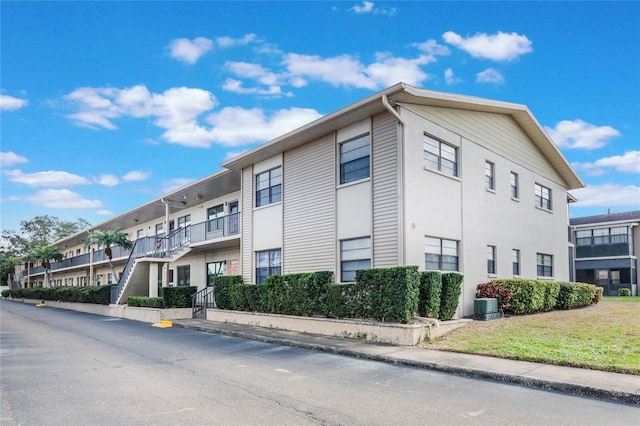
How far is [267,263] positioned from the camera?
63.5 ft

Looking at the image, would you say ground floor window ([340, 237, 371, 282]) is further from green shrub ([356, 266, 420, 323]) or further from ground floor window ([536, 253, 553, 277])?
ground floor window ([536, 253, 553, 277])

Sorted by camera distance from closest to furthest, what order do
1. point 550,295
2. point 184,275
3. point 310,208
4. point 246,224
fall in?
point 310,208 → point 550,295 → point 246,224 → point 184,275

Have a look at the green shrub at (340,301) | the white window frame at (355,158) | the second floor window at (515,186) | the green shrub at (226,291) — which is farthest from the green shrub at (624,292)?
the green shrub at (340,301)

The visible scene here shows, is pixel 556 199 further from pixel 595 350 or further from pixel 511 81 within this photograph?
pixel 595 350

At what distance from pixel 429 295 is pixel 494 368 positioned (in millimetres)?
3970

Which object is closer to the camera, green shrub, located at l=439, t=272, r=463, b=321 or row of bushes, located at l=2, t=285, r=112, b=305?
green shrub, located at l=439, t=272, r=463, b=321

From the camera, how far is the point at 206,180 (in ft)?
75.7

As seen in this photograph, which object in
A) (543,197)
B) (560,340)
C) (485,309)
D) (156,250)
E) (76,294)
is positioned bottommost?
(76,294)

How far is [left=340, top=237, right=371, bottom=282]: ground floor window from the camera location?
15.0 metres

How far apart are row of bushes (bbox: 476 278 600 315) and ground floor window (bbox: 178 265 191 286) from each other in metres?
17.6

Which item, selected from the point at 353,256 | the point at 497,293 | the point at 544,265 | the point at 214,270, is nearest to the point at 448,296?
the point at 497,293

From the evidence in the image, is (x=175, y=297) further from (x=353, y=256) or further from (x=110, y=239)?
(x=110, y=239)

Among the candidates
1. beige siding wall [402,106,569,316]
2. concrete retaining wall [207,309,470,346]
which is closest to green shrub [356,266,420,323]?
concrete retaining wall [207,309,470,346]

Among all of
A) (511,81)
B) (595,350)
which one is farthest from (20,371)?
(511,81)
